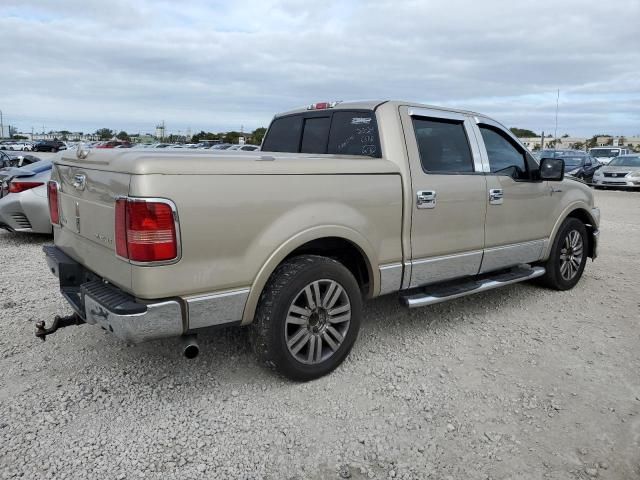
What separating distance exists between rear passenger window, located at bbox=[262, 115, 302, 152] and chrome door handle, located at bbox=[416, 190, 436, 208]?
144 centimetres

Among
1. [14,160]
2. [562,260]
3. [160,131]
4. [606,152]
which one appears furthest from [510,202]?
[160,131]

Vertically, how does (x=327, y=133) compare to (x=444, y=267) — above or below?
above

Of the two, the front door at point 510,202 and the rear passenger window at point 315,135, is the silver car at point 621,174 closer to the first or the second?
the front door at point 510,202

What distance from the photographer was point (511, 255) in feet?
15.9

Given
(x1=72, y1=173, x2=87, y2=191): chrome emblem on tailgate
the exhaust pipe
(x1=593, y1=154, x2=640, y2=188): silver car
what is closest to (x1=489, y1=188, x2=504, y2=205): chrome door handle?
the exhaust pipe

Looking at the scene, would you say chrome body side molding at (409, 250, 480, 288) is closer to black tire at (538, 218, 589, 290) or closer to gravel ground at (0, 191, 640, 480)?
gravel ground at (0, 191, 640, 480)

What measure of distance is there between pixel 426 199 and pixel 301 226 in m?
1.18

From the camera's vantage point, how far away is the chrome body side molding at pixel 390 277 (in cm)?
376

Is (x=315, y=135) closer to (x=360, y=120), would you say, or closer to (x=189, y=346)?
(x=360, y=120)

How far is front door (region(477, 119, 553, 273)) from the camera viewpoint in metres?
4.55

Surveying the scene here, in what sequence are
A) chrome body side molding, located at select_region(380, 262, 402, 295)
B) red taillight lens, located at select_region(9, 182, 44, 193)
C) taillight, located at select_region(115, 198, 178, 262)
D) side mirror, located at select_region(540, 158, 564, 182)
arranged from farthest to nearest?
1. red taillight lens, located at select_region(9, 182, 44, 193)
2. side mirror, located at select_region(540, 158, 564, 182)
3. chrome body side molding, located at select_region(380, 262, 402, 295)
4. taillight, located at select_region(115, 198, 178, 262)

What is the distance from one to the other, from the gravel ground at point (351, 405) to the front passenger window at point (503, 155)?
138 centimetres

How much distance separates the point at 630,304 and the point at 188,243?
15.4 ft

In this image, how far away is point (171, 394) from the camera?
10.9 feet
